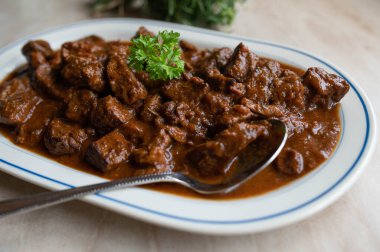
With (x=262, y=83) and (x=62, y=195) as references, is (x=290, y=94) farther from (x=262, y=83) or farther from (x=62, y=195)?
(x=62, y=195)

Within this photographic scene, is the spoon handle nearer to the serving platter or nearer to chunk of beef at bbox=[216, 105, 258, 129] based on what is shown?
the serving platter

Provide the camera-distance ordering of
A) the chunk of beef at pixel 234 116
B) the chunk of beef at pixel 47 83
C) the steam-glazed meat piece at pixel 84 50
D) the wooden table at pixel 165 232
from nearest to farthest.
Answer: the wooden table at pixel 165 232 → the chunk of beef at pixel 234 116 → the chunk of beef at pixel 47 83 → the steam-glazed meat piece at pixel 84 50

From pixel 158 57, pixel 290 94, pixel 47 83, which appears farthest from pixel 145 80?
pixel 290 94

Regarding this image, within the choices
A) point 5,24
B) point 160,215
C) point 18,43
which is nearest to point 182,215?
point 160,215

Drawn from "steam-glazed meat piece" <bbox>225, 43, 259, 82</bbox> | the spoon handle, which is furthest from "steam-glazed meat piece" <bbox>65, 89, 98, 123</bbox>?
"steam-glazed meat piece" <bbox>225, 43, 259, 82</bbox>

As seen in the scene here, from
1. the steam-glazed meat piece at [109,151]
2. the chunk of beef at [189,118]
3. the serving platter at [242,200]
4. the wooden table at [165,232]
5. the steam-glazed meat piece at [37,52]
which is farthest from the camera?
the steam-glazed meat piece at [37,52]

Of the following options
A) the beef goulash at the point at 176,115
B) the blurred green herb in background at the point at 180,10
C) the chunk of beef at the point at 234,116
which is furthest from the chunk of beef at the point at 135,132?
the blurred green herb in background at the point at 180,10

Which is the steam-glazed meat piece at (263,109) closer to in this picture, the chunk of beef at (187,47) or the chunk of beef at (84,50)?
the chunk of beef at (187,47)
